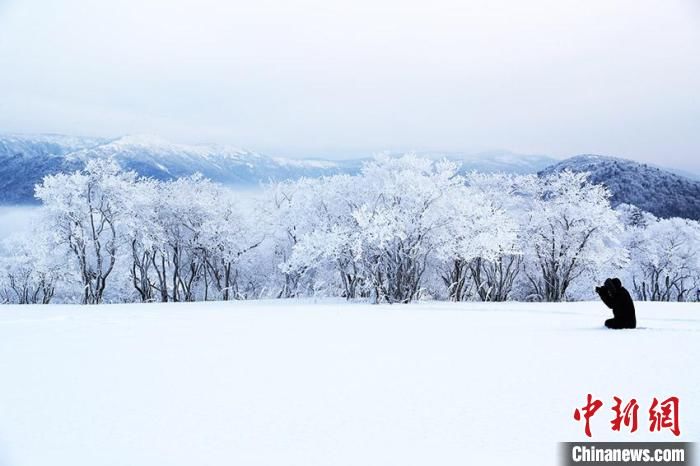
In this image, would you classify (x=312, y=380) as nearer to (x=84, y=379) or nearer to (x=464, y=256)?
(x=84, y=379)

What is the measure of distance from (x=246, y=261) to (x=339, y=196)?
16464mm

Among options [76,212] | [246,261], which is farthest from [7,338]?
[246,261]

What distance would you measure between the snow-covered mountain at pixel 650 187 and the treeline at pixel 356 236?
43.1 m

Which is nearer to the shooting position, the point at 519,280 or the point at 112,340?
the point at 112,340

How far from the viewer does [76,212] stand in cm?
3350

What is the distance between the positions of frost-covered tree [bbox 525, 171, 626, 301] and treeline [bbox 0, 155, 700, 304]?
0.34 feet

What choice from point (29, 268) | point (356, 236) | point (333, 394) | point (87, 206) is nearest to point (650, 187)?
point (356, 236)

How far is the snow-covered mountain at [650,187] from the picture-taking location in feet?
289

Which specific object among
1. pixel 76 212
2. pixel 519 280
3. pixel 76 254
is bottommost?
pixel 519 280

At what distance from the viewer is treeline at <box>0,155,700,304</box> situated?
28.7 metres

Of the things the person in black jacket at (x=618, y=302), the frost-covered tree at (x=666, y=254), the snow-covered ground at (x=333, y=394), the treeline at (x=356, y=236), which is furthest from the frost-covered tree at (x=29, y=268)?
the frost-covered tree at (x=666, y=254)

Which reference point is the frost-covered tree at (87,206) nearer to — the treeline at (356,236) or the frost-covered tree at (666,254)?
the treeline at (356,236)

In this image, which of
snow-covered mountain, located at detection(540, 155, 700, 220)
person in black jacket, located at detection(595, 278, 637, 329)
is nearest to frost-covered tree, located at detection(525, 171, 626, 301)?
person in black jacket, located at detection(595, 278, 637, 329)

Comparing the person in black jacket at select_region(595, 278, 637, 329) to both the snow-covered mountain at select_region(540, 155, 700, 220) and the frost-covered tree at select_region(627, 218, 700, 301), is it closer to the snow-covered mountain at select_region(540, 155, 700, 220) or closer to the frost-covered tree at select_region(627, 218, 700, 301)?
the frost-covered tree at select_region(627, 218, 700, 301)
